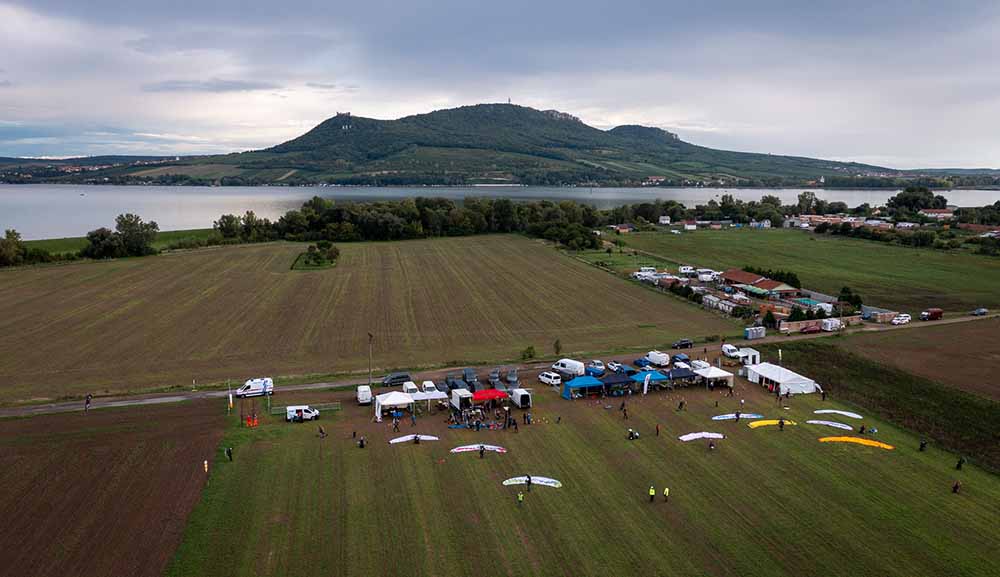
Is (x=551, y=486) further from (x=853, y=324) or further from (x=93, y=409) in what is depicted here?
(x=853, y=324)

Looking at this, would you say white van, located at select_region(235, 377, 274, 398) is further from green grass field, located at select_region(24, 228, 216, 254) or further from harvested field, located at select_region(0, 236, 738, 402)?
green grass field, located at select_region(24, 228, 216, 254)

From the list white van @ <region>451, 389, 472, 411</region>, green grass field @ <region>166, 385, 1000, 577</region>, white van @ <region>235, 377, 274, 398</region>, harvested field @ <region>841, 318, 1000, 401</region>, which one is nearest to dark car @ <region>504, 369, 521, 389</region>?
white van @ <region>451, 389, 472, 411</region>

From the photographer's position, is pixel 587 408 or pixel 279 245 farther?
pixel 279 245

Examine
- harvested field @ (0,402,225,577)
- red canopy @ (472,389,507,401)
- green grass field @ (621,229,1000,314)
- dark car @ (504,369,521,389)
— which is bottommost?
harvested field @ (0,402,225,577)

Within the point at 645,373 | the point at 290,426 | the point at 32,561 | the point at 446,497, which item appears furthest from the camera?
the point at 645,373

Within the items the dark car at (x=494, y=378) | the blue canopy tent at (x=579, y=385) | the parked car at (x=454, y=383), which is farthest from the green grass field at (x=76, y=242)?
the blue canopy tent at (x=579, y=385)

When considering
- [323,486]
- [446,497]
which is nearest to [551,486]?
[446,497]
